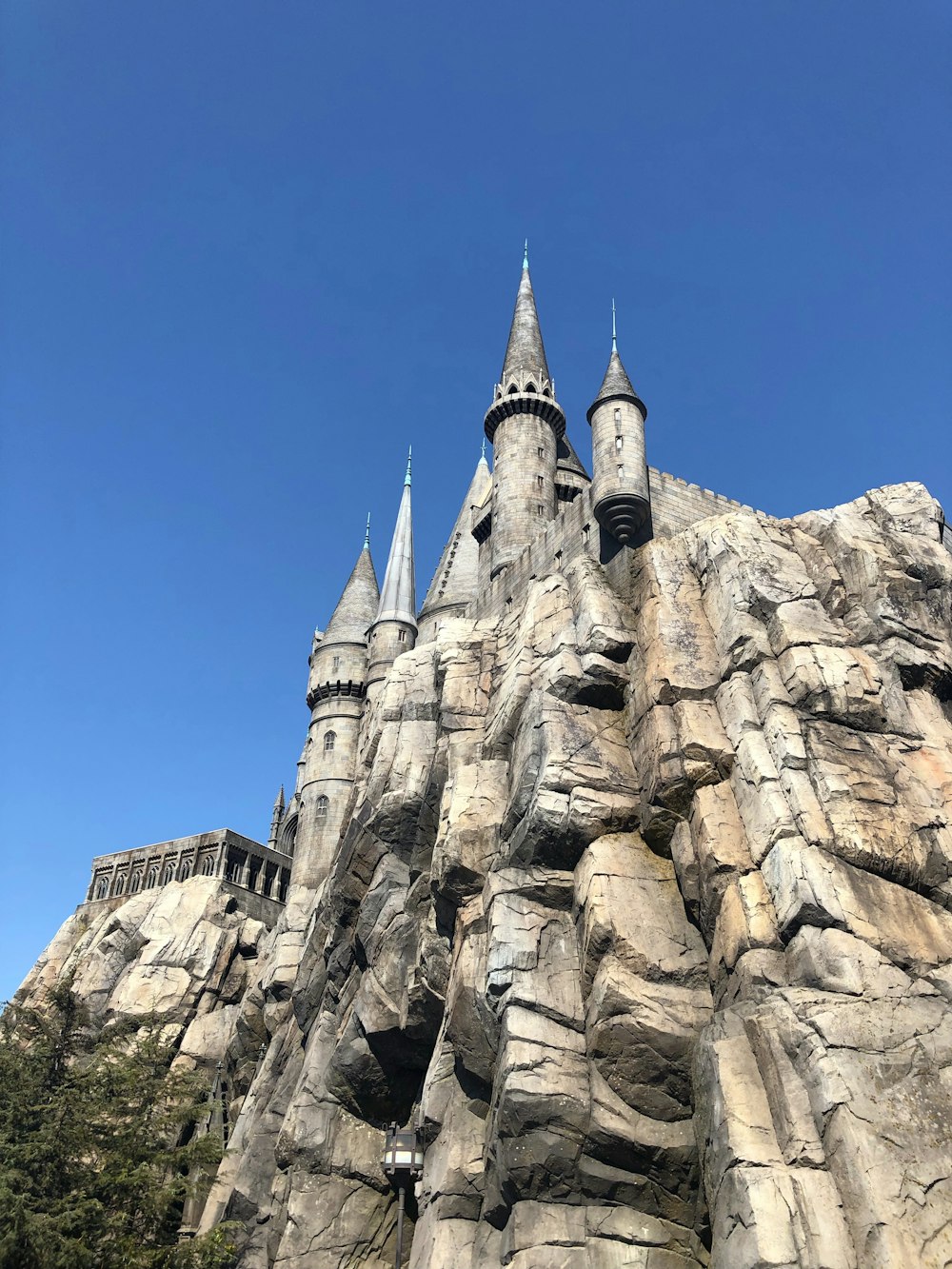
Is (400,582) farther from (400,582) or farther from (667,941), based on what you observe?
(667,941)

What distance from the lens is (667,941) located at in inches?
763

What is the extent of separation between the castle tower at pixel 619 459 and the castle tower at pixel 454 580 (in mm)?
18842

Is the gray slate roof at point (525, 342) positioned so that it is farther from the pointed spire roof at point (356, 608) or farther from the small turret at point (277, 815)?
the small turret at point (277, 815)

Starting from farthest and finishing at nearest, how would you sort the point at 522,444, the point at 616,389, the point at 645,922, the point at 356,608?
1. the point at 356,608
2. the point at 522,444
3. the point at 616,389
4. the point at 645,922

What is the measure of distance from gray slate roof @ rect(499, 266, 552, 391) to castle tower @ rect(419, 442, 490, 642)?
29.9ft

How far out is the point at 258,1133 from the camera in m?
31.4

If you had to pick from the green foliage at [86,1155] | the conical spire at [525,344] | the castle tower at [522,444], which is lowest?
the green foliage at [86,1155]

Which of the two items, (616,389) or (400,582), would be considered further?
(400,582)

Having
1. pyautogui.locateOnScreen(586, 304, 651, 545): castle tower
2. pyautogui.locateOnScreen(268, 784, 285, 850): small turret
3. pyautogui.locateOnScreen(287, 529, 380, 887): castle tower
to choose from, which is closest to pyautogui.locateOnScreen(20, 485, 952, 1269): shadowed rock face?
pyautogui.locateOnScreen(586, 304, 651, 545): castle tower

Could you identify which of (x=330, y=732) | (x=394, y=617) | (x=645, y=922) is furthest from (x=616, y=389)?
(x=330, y=732)

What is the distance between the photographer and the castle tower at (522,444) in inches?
1615

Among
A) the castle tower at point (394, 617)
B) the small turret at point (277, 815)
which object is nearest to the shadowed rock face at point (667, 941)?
the castle tower at point (394, 617)

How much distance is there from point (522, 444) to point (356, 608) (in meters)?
20.2

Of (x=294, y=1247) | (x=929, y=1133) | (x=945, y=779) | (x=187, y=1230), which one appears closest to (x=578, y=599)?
(x=945, y=779)
